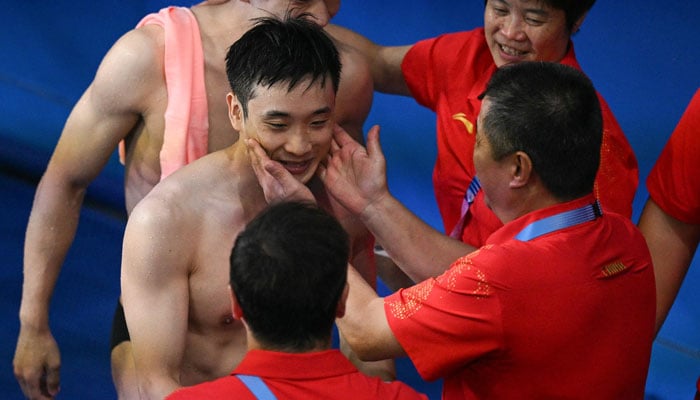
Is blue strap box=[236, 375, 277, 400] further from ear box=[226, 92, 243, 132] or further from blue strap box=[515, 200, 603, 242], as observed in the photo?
ear box=[226, 92, 243, 132]

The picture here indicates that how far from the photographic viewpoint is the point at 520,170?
1.93 meters

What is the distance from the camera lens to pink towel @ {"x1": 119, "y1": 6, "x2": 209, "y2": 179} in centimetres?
229

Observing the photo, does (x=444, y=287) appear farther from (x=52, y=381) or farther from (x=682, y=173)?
(x=52, y=381)

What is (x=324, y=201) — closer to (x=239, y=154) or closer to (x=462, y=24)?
(x=239, y=154)

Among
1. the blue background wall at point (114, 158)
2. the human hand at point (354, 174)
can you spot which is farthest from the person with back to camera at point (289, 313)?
the blue background wall at point (114, 158)

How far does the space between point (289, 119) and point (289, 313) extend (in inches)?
23.0

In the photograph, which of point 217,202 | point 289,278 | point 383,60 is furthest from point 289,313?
point 383,60

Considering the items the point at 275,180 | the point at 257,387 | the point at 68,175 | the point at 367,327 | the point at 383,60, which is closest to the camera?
the point at 257,387

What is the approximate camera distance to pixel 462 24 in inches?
148

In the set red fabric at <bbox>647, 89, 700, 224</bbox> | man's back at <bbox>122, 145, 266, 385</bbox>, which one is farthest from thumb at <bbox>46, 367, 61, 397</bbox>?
red fabric at <bbox>647, 89, 700, 224</bbox>

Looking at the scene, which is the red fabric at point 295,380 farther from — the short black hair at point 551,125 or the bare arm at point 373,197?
the bare arm at point 373,197

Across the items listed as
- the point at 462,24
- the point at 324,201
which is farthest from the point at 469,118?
the point at 462,24

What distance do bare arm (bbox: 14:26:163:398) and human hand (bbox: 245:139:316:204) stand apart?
1.03ft

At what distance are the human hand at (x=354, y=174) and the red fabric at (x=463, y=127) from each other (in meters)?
0.26
